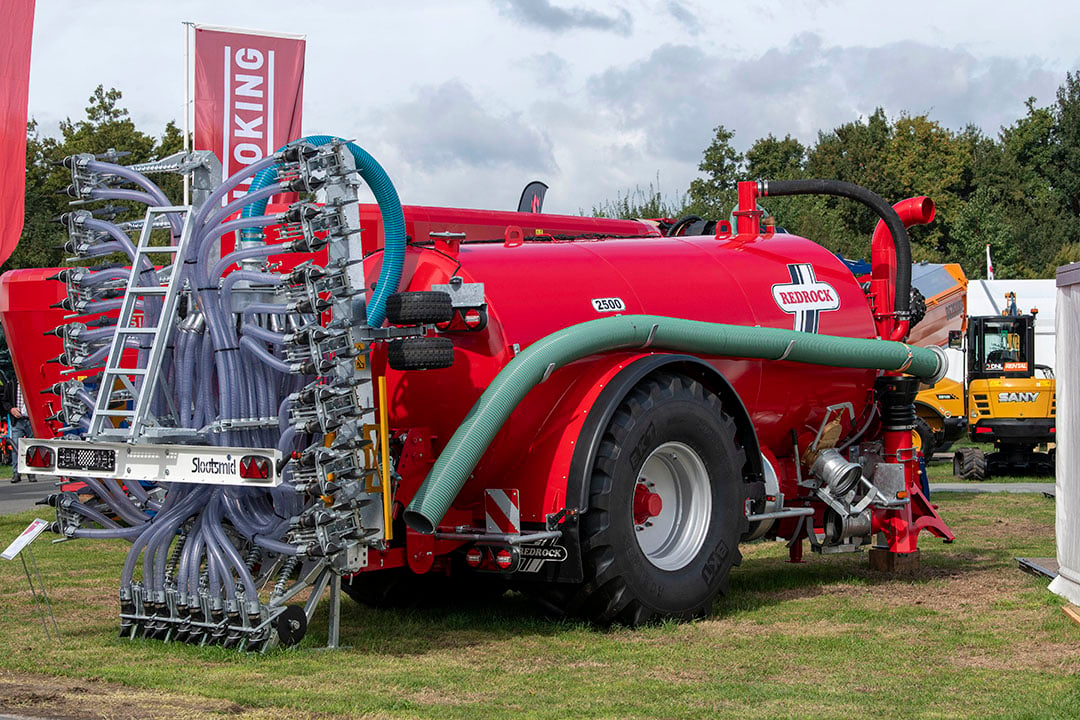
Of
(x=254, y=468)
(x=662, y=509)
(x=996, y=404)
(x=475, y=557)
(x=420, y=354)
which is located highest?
(x=420, y=354)

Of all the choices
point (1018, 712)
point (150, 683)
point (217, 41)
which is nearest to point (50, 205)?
point (217, 41)

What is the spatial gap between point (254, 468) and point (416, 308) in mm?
1173

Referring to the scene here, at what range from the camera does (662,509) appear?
8.01m

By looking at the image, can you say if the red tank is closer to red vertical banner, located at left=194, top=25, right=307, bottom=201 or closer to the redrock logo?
A: the redrock logo

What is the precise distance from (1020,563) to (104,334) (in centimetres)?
672

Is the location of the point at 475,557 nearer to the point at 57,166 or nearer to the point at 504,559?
the point at 504,559

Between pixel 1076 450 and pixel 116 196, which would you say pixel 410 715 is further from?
pixel 1076 450

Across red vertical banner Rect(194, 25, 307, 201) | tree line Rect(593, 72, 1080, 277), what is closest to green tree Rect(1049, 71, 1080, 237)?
tree line Rect(593, 72, 1080, 277)

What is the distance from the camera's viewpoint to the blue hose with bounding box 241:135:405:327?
7227 millimetres

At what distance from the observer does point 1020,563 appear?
32.6ft

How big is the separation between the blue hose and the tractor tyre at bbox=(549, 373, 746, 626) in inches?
57.0

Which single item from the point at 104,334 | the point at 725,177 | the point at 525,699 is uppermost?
the point at 725,177

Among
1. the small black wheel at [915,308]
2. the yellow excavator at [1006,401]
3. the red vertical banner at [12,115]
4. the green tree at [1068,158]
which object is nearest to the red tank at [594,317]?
the small black wheel at [915,308]

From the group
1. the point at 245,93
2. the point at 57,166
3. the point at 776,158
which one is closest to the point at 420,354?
the point at 245,93
